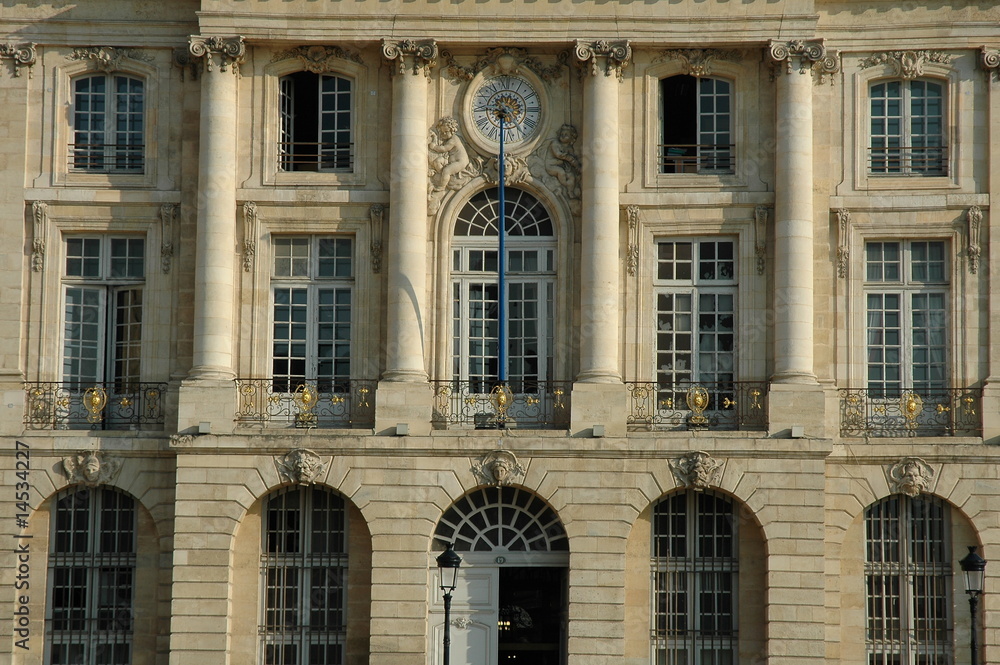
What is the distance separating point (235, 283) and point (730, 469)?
845cm

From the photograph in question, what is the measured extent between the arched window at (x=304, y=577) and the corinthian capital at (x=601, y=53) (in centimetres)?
806

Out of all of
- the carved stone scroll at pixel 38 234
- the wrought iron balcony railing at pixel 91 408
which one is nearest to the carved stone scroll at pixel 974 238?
the wrought iron balcony railing at pixel 91 408

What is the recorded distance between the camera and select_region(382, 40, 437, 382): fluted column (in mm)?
27125

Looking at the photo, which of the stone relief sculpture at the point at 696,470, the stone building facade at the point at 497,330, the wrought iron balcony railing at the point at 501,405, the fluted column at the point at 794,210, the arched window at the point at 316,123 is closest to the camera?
the stone relief sculpture at the point at 696,470

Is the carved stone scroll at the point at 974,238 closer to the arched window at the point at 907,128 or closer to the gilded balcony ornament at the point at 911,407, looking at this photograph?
the arched window at the point at 907,128

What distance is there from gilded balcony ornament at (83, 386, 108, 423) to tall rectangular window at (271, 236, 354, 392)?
9.14ft

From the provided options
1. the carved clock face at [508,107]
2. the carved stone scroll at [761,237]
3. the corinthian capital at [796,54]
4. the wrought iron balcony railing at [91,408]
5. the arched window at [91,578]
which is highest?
the corinthian capital at [796,54]

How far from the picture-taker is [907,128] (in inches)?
1107

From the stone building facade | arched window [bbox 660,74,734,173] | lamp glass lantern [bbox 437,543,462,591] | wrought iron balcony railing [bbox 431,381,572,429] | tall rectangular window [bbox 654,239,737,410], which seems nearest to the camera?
lamp glass lantern [bbox 437,543,462,591]

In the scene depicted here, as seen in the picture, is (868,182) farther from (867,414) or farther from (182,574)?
(182,574)

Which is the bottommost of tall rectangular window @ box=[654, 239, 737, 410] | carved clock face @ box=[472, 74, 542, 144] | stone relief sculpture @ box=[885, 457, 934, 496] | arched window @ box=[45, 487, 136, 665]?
arched window @ box=[45, 487, 136, 665]

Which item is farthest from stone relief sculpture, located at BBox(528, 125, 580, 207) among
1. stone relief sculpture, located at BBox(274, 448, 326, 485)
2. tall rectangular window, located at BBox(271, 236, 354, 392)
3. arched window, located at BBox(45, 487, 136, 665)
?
arched window, located at BBox(45, 487, 136, 665)

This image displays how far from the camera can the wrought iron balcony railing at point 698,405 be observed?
2717 centimetres

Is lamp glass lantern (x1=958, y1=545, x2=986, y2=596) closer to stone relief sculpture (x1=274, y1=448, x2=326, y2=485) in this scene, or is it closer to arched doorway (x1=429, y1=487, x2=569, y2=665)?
arched doorway (x1=429, y1=487, x2=569, y2=665)
